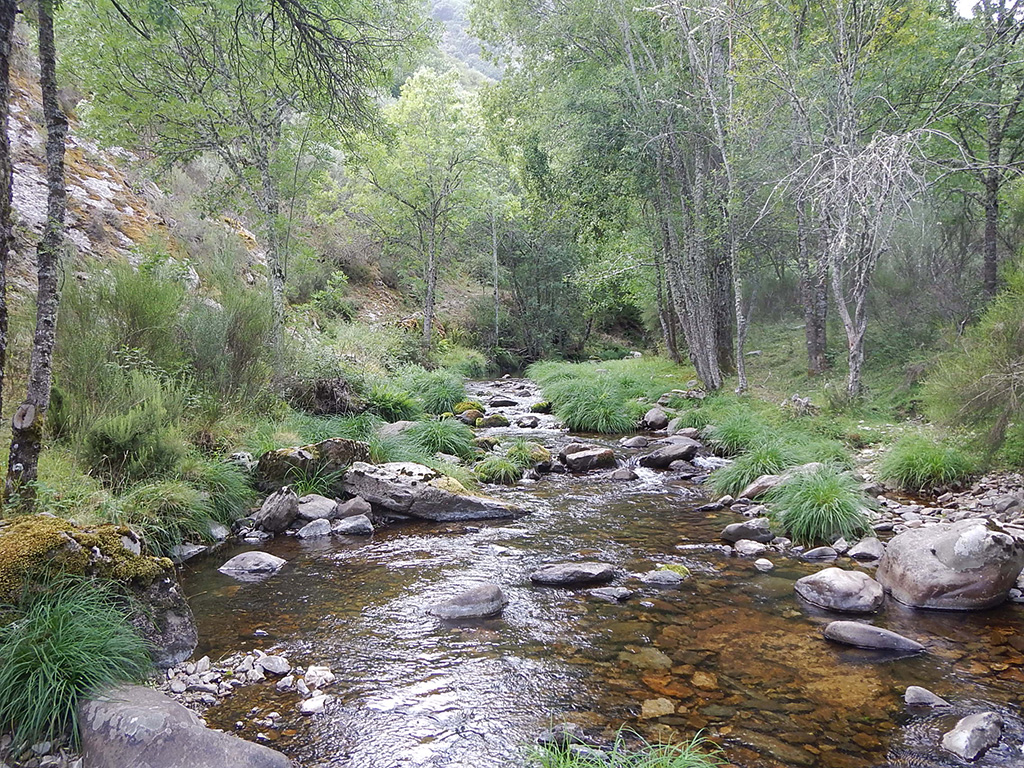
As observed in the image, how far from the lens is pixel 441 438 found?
31.0 ft

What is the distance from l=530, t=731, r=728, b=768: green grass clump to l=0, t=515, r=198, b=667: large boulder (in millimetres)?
2307

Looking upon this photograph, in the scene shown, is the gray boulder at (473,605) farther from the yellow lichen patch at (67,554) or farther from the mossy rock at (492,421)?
the mossy rock at (492,421)

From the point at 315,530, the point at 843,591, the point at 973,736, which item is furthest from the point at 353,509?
the point at 973,736

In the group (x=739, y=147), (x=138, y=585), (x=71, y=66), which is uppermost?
(x=71, y=66)

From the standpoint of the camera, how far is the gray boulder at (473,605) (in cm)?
437

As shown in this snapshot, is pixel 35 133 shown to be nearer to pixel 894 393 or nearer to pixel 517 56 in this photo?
pixel 517 56

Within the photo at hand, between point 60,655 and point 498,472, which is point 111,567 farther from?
point 498,472

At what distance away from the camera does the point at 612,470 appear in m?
8.88

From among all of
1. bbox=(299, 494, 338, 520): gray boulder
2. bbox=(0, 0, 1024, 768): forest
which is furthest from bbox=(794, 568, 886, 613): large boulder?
bbox=(299, 494, 338, 520): gray boulder

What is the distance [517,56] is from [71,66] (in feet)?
34.0

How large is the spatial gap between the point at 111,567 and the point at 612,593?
135 inches

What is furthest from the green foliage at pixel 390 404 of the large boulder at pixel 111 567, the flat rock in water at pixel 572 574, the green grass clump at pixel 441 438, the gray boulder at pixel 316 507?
the large boulder at pixel 111 567

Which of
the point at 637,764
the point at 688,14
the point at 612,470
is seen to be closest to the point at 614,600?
the point at 637,764

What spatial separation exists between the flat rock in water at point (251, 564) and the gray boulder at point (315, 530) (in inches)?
32.3
